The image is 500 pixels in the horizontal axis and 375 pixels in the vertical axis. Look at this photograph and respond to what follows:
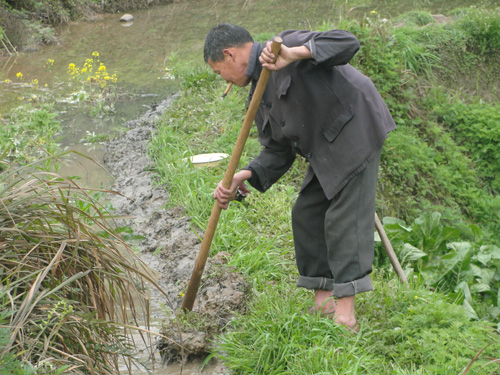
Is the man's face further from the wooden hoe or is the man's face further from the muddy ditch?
the muddy ditch

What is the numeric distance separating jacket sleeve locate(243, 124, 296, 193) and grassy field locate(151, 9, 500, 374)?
0.71 metres

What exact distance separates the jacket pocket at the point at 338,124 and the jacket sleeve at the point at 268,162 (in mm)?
398

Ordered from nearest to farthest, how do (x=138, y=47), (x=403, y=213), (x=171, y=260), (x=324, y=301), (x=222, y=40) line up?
(x=222, y=40) → (x=324, y=301) → (x=171, y=260) → (x=403, y=213) → (x=138, y=47)

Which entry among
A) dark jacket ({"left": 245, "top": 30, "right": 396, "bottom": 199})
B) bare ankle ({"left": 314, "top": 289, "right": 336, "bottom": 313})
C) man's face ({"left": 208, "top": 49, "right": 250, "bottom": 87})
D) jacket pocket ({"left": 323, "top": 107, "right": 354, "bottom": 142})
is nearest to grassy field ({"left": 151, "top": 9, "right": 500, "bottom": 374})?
bare ankle ({"left": 314, "top": 289, "right": 336, "bottom": 313})

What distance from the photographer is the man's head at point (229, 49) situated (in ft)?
9.72

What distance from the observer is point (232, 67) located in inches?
120

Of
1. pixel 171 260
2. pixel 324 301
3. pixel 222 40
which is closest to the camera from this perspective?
pixel 222 40

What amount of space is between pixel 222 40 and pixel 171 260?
2063 millimetres

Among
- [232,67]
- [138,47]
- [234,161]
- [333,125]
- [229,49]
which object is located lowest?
[138,47]

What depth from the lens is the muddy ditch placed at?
134 inches

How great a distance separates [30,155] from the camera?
6582 millimetres

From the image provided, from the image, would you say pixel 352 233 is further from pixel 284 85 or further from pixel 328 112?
pixel 284 85

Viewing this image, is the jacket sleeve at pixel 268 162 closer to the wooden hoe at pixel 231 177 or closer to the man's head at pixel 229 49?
the wooden hoe at pixel 231 177

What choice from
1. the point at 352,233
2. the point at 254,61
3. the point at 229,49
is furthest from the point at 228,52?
the point at 352,233
